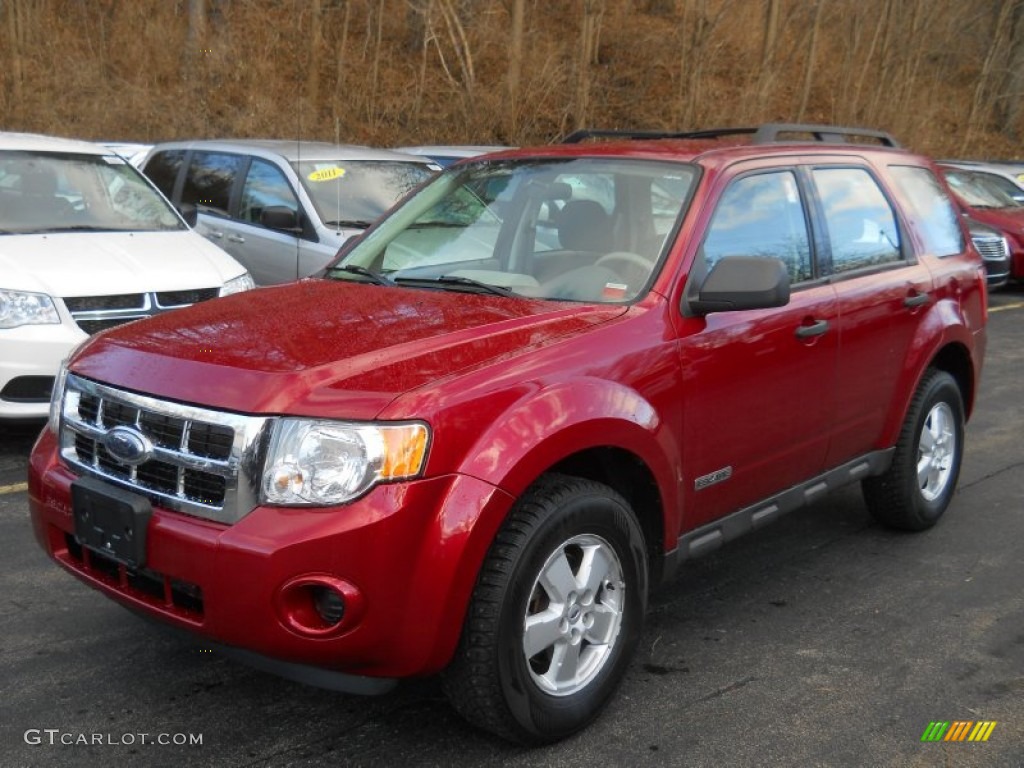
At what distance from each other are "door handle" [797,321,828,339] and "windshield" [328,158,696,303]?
0.69m

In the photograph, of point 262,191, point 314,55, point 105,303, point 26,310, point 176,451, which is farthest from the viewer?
point 314,55

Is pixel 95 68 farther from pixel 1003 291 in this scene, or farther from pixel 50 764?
pixel 50 764

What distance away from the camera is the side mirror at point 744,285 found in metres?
3.74

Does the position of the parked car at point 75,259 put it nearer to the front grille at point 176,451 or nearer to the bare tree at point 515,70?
the front grille at point 176,451

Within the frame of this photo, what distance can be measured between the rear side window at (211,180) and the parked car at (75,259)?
1331mm

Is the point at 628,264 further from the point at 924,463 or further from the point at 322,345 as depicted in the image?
the point at 924,463

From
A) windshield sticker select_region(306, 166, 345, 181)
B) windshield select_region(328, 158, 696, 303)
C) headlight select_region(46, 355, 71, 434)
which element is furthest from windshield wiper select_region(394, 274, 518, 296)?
windshield sticker select_region(306, 166, 345, 181)

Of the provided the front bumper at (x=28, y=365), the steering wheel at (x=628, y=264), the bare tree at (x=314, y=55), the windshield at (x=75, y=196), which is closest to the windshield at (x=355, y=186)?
the windshield at (x=75, y=196)

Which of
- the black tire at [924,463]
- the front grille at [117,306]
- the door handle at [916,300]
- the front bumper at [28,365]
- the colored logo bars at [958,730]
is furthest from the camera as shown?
the front grille at [117,306]

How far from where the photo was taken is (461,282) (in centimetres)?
407

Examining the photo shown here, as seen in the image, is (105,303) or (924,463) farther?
(105,303)

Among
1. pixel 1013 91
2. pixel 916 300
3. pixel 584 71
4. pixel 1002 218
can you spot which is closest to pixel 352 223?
pixel 916 300

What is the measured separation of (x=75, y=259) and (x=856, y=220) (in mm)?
4359

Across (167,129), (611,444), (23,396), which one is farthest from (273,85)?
(611,444)
